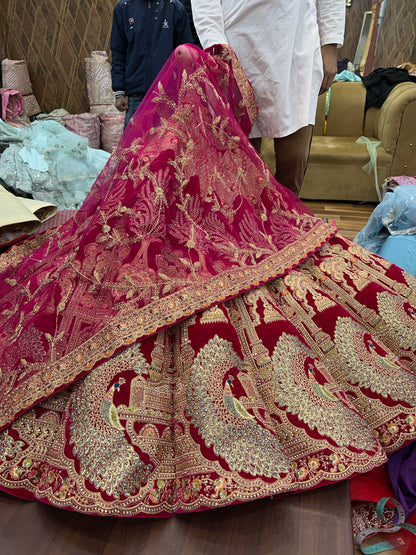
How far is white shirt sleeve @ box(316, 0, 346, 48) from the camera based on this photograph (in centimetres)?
157

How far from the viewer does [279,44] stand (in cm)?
148

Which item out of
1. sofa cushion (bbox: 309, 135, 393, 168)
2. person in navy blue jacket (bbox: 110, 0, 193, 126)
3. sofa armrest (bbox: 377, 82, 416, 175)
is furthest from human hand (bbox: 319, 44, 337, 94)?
sofa armrest (bbox: 377, 82, 416, 175)

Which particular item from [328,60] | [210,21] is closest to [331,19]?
[328,60]

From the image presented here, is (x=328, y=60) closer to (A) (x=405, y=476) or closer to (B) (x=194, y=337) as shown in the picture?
(B) (x=194, y=337)

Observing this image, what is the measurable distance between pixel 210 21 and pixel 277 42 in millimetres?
256

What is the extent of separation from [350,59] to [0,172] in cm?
356

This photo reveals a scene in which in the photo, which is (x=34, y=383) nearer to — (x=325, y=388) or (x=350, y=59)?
(x=325, y=388)

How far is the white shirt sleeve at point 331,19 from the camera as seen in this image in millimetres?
1565

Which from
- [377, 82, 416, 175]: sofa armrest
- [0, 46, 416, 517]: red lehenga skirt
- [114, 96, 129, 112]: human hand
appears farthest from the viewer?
[377, 82, 416, 175]: sofa armrest

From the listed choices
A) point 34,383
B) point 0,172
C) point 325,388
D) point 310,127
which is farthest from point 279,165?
point 0,172

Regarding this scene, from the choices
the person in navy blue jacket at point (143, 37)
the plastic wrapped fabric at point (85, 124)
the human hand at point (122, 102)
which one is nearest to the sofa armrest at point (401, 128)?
the person in navy blue jacket at point (143, 37)

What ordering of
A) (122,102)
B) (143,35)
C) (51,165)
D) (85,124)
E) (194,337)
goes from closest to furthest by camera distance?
(194,337), (51,165), (143,35), (122,102), (85,124)

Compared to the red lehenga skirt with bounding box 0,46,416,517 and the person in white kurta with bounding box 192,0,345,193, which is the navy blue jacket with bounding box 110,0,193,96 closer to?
the person in white kurta with bounding box 192,0,345,193

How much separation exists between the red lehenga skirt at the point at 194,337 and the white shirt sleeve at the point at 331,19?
608 millimetres
